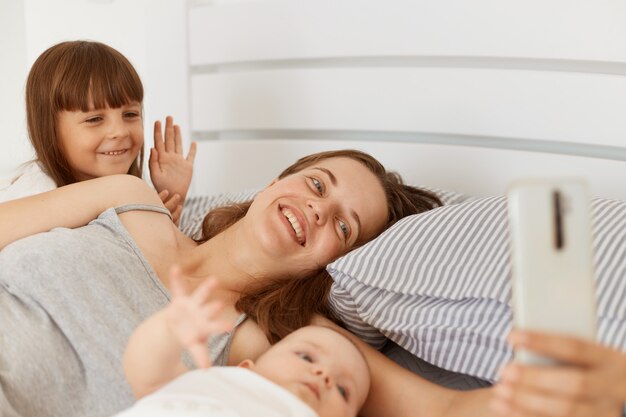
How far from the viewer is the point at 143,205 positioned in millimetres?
1629

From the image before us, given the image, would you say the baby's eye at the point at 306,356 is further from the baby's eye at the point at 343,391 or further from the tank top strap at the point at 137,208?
the tank top strap at the point at 137,208

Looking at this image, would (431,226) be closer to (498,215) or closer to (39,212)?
(498,215)

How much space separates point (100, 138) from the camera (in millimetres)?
2059

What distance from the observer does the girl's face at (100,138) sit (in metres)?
2.06

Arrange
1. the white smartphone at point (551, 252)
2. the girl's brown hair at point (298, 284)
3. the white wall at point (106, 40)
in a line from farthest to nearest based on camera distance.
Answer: the white wall at point (106, 40)
the girl's brown hair at point (298, 284)
the white smartphone at point (551, 252)

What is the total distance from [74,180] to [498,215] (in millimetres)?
1304

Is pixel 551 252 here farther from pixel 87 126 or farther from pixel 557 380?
pixel 87 126

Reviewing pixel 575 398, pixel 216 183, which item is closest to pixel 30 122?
A: pixel 216 183

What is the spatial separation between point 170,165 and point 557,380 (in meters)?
1.59

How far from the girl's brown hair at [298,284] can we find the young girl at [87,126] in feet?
0.97

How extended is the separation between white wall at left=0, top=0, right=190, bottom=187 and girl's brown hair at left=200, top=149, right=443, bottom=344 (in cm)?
76

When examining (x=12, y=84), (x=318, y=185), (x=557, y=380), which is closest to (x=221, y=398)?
(x=557, y=380)

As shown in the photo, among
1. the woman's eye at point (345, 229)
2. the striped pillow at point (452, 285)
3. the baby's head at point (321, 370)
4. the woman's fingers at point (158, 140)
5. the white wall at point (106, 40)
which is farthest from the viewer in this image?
the white wall at point (106, 40)

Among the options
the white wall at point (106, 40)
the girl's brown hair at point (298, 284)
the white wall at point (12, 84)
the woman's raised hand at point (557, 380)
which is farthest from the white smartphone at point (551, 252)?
the white wall at point (12, 84)
